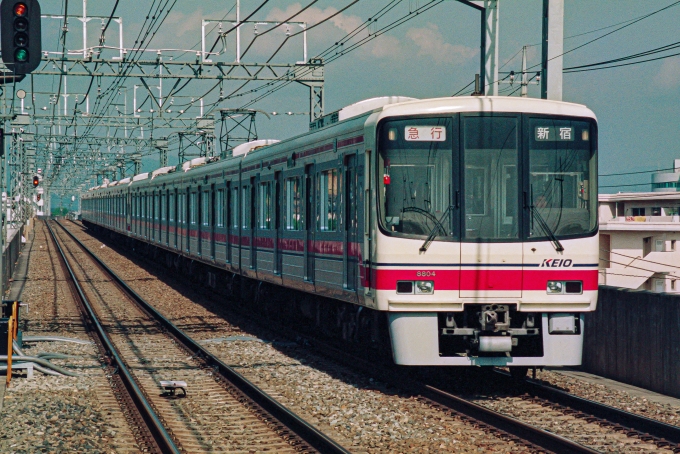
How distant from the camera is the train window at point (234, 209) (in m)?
19.6

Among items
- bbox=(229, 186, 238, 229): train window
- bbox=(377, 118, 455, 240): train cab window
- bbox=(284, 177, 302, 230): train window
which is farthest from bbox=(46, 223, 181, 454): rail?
bbox=(229, 186, 238, 229): train window

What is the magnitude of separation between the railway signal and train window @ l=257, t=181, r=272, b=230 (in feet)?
16.2

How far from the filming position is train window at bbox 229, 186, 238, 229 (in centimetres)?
1956

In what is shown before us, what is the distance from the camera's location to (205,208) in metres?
23.6

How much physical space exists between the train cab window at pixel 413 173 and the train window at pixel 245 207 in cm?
813

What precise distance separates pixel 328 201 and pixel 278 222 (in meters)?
3.19

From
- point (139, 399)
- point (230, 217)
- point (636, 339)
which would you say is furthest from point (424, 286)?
point (230, 217)

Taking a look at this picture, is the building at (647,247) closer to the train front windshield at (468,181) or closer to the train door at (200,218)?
the train door at (200,218)

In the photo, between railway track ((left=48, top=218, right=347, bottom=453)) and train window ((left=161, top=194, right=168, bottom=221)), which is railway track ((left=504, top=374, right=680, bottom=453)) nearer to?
railway track ((left=48, top=218, right=347, bottom=453))

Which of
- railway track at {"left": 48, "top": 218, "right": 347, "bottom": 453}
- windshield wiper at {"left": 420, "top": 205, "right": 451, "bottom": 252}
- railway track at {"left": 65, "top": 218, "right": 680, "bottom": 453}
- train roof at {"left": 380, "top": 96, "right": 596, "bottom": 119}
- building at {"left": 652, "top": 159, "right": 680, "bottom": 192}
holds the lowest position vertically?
railway track at {"left": 48, "top": 218, "right": 347, "bottom": 453}

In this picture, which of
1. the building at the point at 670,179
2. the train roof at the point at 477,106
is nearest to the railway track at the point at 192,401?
the train roof at the point at 477,106

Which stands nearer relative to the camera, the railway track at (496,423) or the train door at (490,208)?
the railway track at (496,423)

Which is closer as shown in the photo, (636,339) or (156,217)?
(636,339)

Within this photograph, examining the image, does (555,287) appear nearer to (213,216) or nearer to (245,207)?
(245,207)
